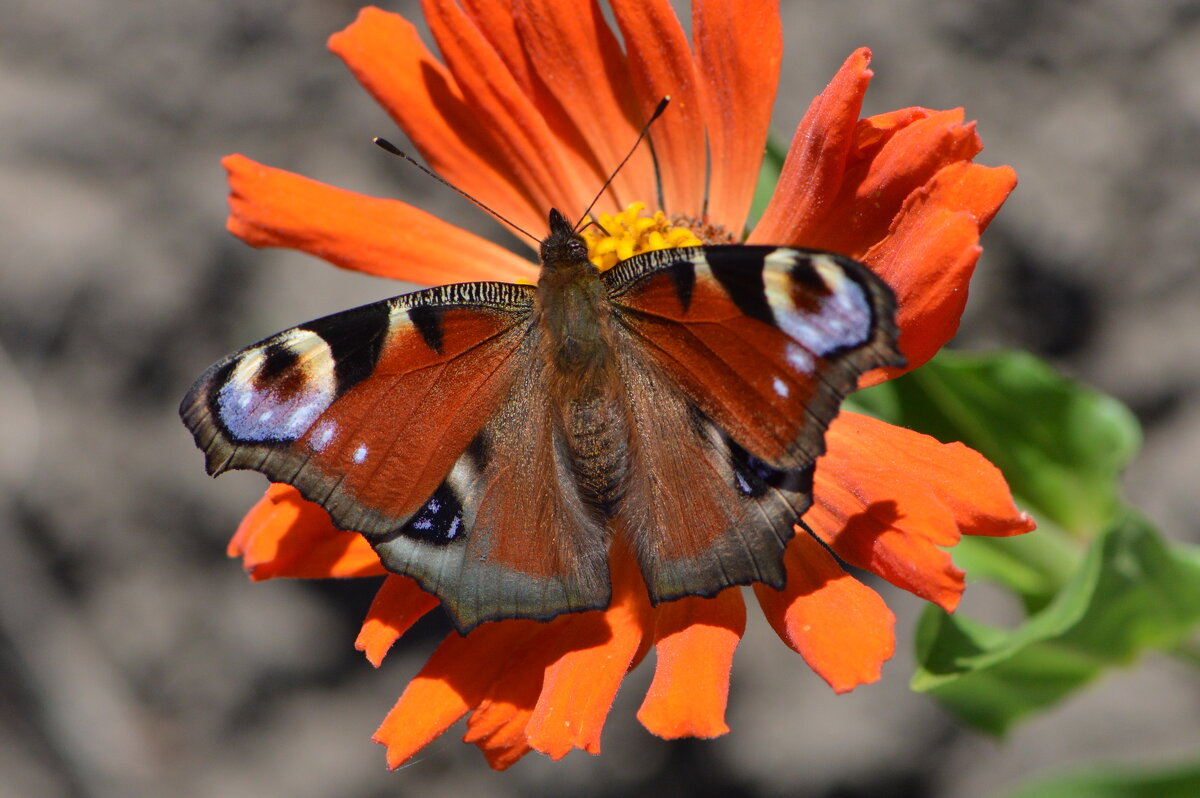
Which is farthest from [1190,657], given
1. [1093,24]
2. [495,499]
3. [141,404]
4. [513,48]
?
[141,404]

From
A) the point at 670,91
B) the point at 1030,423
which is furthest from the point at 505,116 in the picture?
the point at 1030,423

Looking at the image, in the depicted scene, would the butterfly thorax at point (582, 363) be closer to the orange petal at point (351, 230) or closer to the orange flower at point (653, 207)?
the orange flower at point (653, 207)

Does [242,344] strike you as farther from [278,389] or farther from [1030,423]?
[1030,423]

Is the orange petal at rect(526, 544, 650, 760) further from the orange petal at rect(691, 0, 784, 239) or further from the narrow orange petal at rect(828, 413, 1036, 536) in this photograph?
the orange petal at rect(691, 0, 784, 239)

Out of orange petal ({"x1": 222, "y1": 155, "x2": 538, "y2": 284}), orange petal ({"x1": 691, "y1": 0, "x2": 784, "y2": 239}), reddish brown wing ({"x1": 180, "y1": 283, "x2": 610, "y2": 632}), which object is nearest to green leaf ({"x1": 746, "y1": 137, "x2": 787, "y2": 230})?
orange petal ({"x1": 691, "y1": 0, "x2": 784, "y2": 239})

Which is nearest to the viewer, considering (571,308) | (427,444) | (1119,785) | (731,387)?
(731,387)
